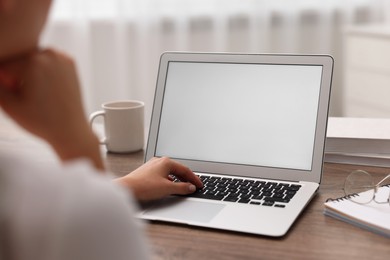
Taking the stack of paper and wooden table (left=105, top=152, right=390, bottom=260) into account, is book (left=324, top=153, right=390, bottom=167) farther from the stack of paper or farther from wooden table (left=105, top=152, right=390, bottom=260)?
wooden table (left=105, top=152, right=390, bottom=260)

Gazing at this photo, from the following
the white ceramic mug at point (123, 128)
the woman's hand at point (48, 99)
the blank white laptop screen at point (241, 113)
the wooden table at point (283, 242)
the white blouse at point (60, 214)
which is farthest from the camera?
the white ceramic mug at point (123, 128)

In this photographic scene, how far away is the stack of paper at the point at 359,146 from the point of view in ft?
4.28

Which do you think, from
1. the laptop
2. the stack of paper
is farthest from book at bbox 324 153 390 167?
the laptop

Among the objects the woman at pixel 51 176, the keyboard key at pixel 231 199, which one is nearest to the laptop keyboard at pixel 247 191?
the keyboard key at pixel 231 199

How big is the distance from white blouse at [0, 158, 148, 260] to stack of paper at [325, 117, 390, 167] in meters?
0.92

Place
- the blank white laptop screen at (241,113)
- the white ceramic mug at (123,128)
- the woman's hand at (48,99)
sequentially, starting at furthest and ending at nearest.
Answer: the white ceramic mug at (123,128) < the blank white laptop screen at (241,113) < the woman's hand at (48,99)

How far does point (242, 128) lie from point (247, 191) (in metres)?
0.18

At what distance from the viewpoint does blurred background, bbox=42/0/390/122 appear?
3.59 m

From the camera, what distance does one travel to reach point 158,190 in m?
1.11

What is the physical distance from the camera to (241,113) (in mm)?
1302

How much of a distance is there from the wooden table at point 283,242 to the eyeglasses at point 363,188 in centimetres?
7

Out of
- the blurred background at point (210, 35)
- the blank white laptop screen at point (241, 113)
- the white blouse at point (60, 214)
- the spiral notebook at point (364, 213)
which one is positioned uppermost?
the white blouse at point (60, 214)

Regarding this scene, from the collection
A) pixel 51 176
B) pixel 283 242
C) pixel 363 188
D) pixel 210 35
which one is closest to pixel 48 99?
pixel 51 176

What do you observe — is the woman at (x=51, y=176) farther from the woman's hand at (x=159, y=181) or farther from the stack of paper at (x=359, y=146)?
the stack of paper at (x=359, y=146)
